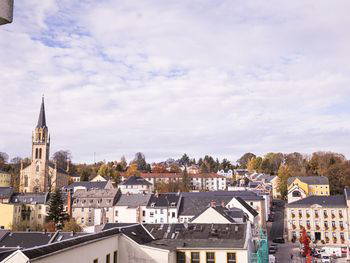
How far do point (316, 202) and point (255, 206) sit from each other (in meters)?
12.0

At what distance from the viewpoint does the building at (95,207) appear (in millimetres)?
72094

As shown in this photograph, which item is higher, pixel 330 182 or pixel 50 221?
pixel 330 182

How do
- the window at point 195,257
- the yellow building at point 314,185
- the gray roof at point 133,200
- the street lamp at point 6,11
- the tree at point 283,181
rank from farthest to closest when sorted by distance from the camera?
1. the tree at point 283,181
2. the yellow building at point 314,185
3. the gray roof at point 133,200
4. the window at point 195,257
5. the street lamp at point 6,11

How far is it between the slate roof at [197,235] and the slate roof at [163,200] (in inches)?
1298

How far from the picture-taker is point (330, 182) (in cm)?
9644

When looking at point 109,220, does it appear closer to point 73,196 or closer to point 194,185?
point 73,196

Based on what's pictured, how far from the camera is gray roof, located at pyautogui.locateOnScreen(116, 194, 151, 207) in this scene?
232 feet

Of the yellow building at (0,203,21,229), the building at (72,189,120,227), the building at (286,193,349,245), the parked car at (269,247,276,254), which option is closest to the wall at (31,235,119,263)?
the parked car at (269,247,276,254)

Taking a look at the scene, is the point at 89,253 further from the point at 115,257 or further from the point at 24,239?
the point at 24,239

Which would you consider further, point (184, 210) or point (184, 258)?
point (184, 210)

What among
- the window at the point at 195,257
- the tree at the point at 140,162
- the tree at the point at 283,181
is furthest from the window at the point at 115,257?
the tree at the point at 140,162

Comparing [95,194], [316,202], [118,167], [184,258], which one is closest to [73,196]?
[95,194]

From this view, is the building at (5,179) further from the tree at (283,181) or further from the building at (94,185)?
the tree at (283,181)

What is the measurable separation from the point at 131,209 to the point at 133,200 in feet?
6.74
